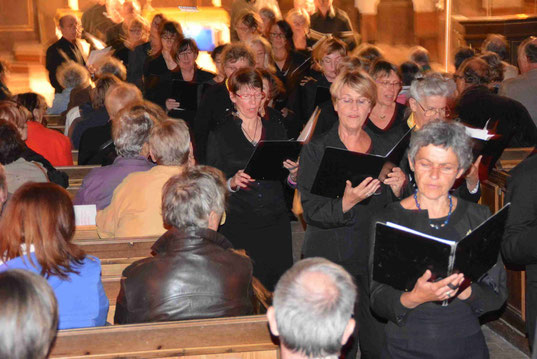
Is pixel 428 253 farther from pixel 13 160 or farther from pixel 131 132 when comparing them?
pixel 13 160

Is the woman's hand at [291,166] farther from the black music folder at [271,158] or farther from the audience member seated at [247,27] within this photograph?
the audience member seated at [247,27]

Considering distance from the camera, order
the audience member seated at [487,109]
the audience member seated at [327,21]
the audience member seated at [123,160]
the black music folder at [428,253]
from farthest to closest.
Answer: the audience member seated at [327,21], the audience member seated at [487,109], the audience member seated at [123,160], the black music folder at [428,253]

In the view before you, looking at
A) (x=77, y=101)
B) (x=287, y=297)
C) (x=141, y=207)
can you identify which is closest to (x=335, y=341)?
(x=287, y=297)

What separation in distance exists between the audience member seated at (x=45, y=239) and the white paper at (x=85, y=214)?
160 cm

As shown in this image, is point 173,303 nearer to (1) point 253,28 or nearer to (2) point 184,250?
(2) point 184,250

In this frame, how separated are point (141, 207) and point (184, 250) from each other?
118cm

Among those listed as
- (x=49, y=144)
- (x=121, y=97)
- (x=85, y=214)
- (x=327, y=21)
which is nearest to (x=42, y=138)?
(x=49, y=144)

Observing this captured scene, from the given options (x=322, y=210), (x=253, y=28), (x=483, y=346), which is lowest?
(x=483, y=346)

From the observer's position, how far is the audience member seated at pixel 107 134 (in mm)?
6383

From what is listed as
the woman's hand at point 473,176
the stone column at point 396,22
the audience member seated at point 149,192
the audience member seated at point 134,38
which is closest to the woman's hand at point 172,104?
the audience member seated at point 149,192

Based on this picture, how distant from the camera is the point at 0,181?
14.6 ft

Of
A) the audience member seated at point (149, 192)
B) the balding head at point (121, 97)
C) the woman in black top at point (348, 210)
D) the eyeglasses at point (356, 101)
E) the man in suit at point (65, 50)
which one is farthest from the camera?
the man in suit at point (65, 50)

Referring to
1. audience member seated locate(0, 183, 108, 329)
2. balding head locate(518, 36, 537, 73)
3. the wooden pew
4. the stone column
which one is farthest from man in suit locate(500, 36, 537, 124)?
the stone column

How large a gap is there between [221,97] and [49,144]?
144cm
